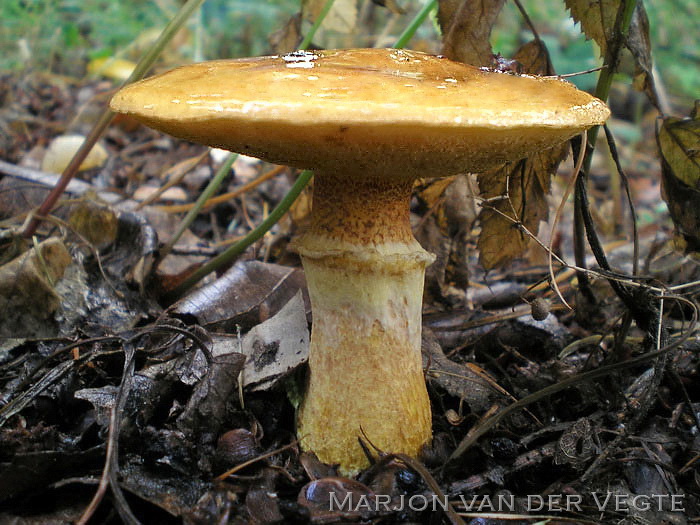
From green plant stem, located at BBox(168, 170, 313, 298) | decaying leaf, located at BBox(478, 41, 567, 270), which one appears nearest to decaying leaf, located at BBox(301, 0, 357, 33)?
green plant stem, located at BBox(168, 170, 313, 298)

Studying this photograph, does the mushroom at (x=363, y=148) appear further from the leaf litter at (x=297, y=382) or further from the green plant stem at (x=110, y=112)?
the green plant stem at (x=110, y=112)

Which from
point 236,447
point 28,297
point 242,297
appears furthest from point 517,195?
point 28,297

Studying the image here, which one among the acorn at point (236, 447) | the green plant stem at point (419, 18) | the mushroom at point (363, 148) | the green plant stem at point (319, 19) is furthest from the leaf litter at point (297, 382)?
the green plant stem at point (319, 19)

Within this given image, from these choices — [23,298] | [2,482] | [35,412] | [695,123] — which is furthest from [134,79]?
[695,123]

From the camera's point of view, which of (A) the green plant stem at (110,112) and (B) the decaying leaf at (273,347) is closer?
(B) the decaying leaf at (273,347)

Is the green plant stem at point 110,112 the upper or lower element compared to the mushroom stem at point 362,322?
upper

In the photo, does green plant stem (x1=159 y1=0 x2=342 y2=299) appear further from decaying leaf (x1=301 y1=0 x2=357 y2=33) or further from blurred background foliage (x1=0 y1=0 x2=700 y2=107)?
blurred background foliage (x1=0 y1=0 x2=700 y2=107)

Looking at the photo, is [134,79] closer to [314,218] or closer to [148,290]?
[148,290]

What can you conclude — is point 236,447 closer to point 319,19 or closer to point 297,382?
point 297,382
